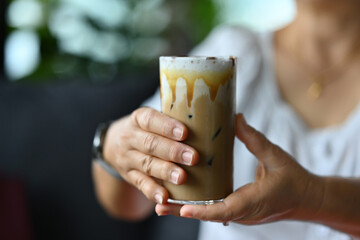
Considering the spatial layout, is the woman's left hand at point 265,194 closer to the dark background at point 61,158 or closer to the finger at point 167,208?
the finger at point 167,208

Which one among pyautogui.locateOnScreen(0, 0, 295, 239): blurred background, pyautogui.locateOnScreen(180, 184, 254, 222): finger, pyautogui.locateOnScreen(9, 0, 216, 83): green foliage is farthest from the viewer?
pyautogui.locateOnScreen(9, 0, 216, 83): green foliage

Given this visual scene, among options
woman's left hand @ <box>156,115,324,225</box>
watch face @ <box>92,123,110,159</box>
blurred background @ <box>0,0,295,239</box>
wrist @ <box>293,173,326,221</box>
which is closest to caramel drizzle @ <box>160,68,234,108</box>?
woman's left hand @ <box>156,115,324,225</box>

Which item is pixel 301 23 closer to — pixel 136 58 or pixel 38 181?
pixel 38 181

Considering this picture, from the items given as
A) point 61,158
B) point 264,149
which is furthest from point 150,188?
point 61,158

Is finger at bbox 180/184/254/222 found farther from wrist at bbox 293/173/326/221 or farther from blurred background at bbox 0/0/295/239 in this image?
blurred background at bbox 0/0/295/239

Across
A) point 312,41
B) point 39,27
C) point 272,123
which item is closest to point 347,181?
point 272,123
